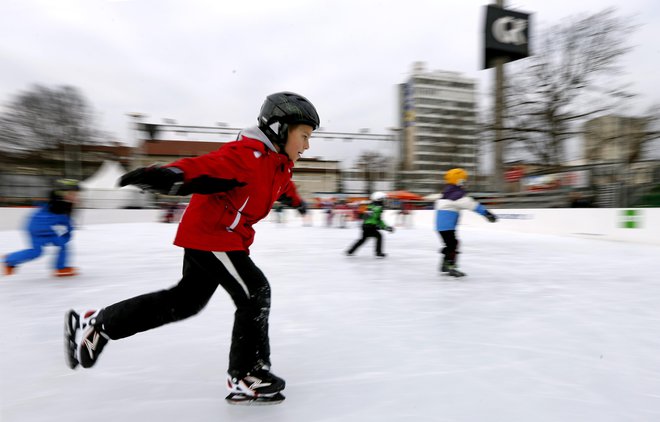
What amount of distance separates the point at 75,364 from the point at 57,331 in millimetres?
901

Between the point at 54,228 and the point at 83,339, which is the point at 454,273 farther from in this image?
the point at 54,228

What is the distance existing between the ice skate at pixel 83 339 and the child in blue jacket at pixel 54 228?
305 centimetres

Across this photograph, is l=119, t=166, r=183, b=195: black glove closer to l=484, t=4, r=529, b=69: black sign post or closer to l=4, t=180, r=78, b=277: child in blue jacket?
l=4, t=180, r=78, b=277: child in blue jacket

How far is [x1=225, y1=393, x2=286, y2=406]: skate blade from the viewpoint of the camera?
1588 mm

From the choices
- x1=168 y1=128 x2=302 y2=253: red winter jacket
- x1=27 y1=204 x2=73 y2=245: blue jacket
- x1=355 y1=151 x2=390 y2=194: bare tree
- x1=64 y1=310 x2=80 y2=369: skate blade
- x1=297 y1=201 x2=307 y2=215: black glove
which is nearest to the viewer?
x1=168 y1=128 x2=302 y2=253: red winter jacket

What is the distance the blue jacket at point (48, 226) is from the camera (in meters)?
4.27

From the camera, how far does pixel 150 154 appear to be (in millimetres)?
50938

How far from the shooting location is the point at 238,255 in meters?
1.65

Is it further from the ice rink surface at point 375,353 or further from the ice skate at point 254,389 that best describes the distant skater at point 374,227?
the ice skate at point 254,389

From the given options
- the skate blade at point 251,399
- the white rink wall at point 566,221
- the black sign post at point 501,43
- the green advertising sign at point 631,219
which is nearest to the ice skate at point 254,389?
the skate blade at point 251,399

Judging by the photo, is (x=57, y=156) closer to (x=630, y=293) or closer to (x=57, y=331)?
(x=57, y=331)

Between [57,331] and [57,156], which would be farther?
[57,156]

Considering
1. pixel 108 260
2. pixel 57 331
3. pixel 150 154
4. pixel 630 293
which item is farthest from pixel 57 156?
pixel 630 293

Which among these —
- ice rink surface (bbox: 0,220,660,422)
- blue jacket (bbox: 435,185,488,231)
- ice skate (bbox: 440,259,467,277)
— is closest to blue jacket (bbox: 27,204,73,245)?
ice rink surface (bbox: 0,220,660,422)
